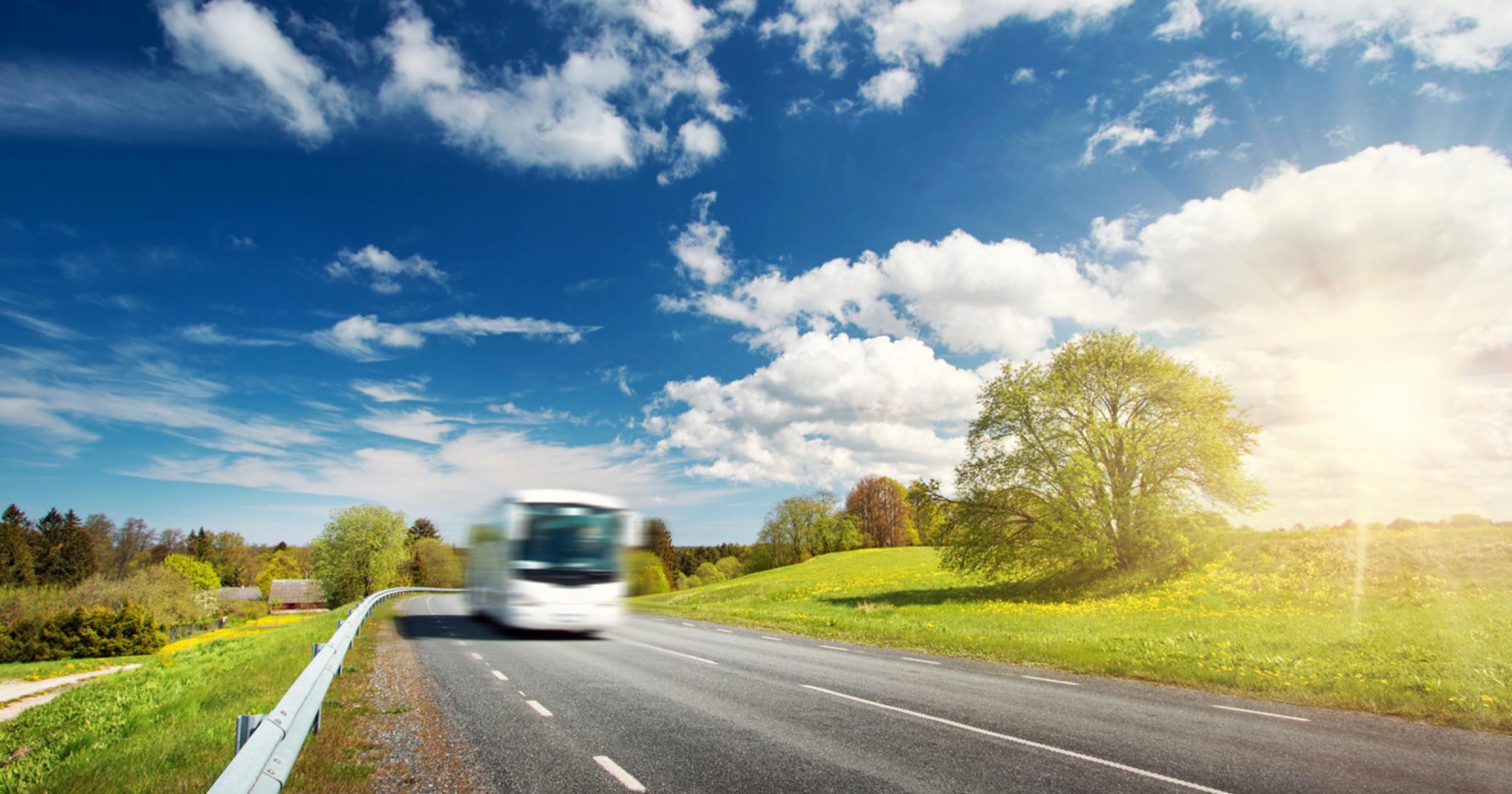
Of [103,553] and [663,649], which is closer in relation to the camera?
[663,649]

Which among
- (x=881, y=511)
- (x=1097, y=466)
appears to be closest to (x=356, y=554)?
(x=881, y=511)

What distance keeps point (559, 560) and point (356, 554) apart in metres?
72.3

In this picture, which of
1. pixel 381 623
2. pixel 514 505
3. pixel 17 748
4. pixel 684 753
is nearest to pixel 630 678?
pixel 684 753

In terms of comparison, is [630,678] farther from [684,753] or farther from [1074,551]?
[1074,551]

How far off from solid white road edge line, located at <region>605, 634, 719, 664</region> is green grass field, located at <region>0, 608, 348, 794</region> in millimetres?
7143

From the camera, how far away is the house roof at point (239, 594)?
11088 cm

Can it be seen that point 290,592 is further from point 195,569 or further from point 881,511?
point 881,511

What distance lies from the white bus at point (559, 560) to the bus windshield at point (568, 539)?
0.05 feet

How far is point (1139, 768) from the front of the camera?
251 inches

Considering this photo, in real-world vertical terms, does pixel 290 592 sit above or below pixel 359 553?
below

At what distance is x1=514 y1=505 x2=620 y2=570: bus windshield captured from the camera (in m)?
17.5

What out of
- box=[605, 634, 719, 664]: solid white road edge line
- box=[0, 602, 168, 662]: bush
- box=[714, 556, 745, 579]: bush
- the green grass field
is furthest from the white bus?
box=[714, 556, 745, 579]: bush

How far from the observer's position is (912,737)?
7516 millimetres

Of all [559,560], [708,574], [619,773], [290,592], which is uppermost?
[559,560]
